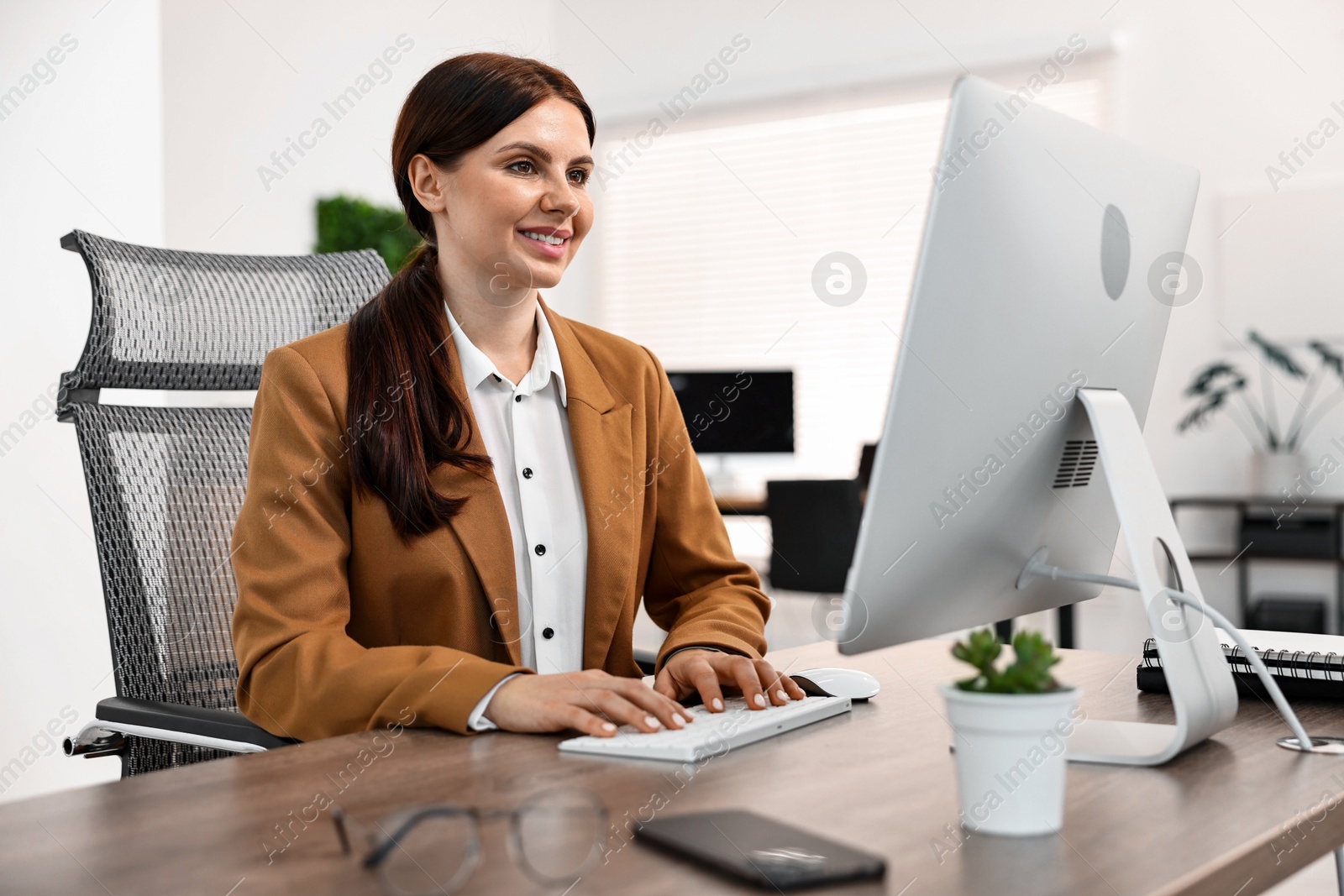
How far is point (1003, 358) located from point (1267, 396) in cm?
416

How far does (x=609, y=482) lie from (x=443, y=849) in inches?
30.7

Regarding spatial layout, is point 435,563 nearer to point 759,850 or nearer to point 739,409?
point 759,850

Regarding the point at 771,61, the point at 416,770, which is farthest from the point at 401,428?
the point at 771,61

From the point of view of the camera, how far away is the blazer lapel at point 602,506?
139 centimetres

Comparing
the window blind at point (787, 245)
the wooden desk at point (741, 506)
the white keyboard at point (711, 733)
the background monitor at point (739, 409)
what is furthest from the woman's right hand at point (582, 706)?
the window blind at point (787, 245)

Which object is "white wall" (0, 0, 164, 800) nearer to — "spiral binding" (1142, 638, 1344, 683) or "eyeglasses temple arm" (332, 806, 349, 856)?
"eyeglasses temple arm" (332, 806, 349, 856)

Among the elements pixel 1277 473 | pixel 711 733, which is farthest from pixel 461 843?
pixel 1277 473

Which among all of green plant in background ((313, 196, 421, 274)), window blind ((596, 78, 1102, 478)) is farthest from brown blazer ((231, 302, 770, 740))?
window blind ((596, 78, 1102, 478))

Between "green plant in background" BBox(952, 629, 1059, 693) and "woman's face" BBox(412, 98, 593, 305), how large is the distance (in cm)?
81

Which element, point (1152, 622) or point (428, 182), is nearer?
point (1152, 622)

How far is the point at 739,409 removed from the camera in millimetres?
4887

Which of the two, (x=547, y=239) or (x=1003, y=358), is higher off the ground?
(x=547, y=239)

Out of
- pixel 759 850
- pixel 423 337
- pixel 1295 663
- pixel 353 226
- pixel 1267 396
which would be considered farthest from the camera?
pixel 1267 396

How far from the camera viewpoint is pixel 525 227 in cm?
139
